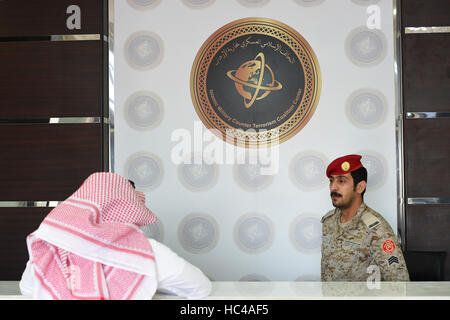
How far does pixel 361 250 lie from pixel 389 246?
0.19 metres

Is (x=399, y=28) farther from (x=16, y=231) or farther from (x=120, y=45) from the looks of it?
(x=16, y=231)

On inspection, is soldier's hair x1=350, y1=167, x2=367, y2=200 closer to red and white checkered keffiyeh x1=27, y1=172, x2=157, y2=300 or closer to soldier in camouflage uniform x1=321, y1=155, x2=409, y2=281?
soldier in camouflage uniform x1=321, y1=155, x2=409, y2=281

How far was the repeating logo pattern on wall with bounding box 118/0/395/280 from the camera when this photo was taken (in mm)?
3244

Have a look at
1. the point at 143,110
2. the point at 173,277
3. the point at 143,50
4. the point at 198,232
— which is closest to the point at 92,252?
the point at 173,277

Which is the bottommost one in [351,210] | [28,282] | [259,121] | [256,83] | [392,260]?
[392,260]

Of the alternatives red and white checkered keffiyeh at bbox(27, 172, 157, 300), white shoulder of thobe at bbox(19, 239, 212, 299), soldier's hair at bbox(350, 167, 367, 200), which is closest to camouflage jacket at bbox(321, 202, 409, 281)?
soldier's hair at bbox(350, 167, 367, 200)

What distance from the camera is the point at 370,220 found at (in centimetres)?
256

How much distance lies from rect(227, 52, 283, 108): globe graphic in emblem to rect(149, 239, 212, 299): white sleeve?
6.39 feet

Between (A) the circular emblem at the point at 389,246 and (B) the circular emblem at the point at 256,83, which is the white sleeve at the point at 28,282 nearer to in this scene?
(A) the circular emblem at the point at 389,246

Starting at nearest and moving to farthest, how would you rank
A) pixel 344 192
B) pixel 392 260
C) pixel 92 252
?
pixel 92 252
pixel 392 260
pixel 344 192

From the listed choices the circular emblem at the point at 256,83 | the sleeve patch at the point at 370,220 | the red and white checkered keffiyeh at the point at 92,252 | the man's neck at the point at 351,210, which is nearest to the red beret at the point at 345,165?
the man's neck at the point at 351,210

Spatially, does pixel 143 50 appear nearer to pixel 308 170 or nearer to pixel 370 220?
pixel 308 170
